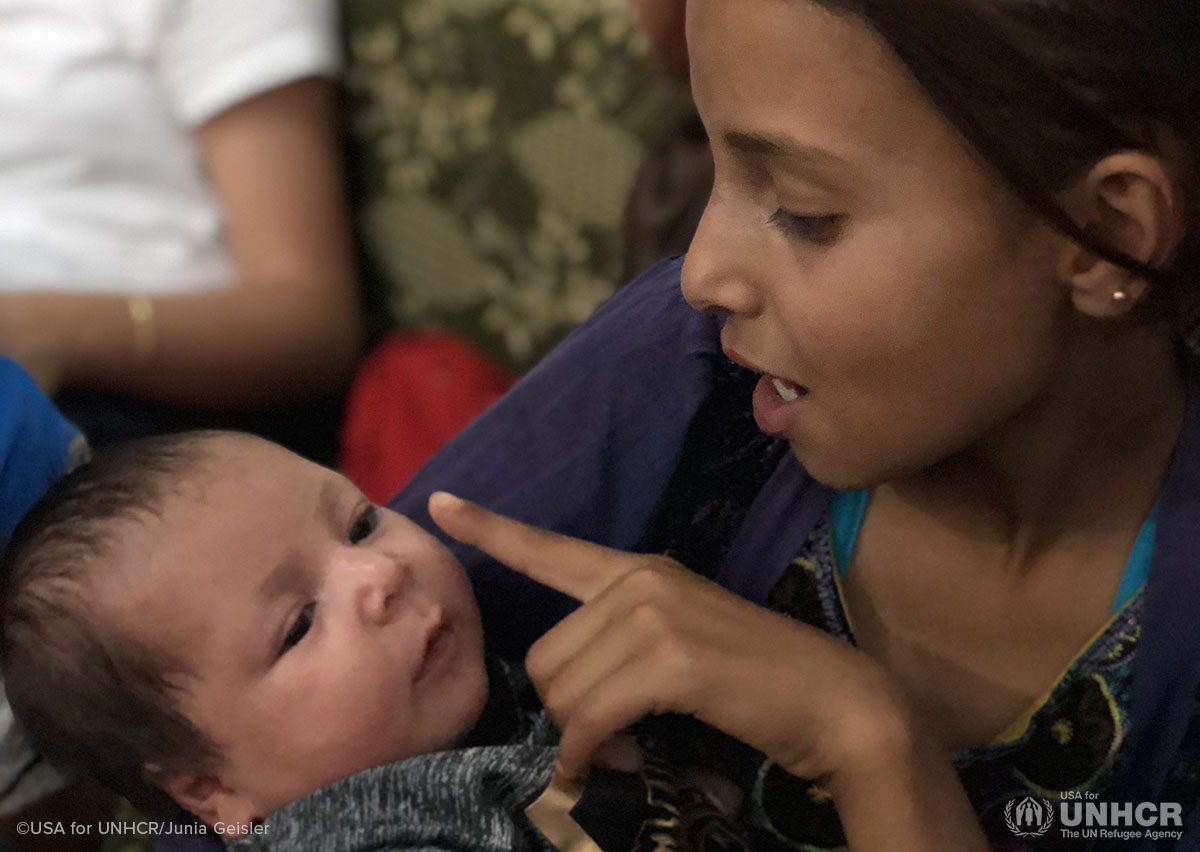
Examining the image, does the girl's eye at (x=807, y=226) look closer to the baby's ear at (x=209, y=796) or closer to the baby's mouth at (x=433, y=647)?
the baby's mouth at (x=433, y=647)

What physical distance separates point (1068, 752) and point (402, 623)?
445 millimetres

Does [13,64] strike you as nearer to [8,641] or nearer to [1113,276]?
[8,641]

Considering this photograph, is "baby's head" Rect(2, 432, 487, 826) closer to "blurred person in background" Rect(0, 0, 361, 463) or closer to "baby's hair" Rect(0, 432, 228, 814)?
"baby's hair" Rect(0, 432, 228, 814)

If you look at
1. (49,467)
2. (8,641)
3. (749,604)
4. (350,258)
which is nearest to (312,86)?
(350,258)

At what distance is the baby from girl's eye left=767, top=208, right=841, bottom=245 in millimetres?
335

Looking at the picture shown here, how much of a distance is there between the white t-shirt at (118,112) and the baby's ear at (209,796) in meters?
0.72

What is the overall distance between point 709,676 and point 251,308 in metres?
0.82

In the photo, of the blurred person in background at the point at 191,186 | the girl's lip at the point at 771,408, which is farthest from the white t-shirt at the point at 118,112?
the girl's lip at the point at 771,408

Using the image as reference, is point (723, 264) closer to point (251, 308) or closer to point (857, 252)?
point (857, 252)

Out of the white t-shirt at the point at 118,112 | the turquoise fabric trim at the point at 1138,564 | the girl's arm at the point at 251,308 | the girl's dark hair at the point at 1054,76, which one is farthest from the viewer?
the white t-shirt at the point at 118,112

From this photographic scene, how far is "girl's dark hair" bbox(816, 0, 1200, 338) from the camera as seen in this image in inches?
20.6

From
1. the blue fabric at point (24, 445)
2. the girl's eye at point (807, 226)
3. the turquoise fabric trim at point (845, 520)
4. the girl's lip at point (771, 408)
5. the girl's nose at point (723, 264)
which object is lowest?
the blue fabric at point (24, 445)

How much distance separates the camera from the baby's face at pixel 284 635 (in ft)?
2.28

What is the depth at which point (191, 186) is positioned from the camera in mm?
1365
